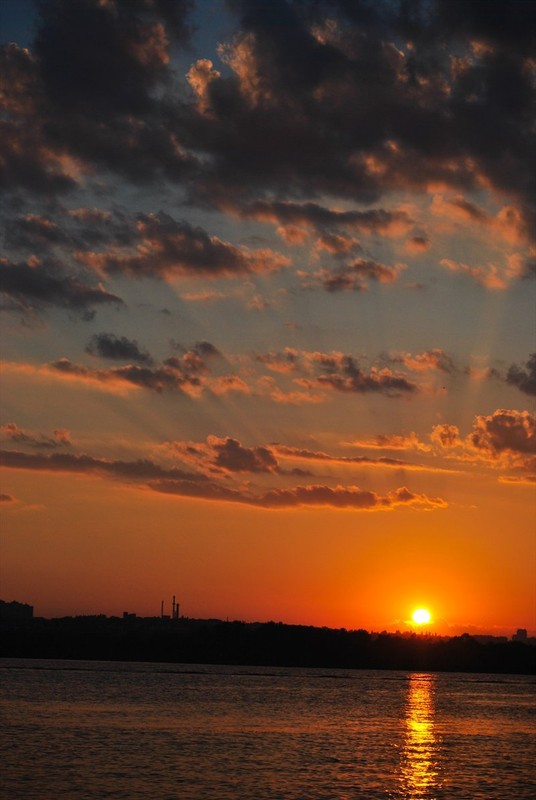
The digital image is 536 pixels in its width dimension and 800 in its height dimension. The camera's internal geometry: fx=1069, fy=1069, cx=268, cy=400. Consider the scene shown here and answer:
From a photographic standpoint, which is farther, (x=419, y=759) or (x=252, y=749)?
(x=252, y=749)

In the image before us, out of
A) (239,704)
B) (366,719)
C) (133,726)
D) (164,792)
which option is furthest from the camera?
(239,704)

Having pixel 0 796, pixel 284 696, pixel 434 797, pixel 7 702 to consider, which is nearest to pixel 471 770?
pixel 434 797

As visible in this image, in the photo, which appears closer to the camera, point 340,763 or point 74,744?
point 340,763

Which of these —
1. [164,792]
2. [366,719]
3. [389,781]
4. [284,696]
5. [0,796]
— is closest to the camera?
[0,796]

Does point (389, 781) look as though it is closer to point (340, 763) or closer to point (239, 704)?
point (340, 763)

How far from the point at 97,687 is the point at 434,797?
363 ft

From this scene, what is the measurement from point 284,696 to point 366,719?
44059 mm

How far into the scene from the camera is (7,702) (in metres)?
115

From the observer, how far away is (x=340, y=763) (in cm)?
6800

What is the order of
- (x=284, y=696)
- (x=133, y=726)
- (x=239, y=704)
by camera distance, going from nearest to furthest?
1. (x=133, y=726)
2. (x=239, y=704)
3. (x=284, y=696)

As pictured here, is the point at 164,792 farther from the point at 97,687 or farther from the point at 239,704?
the point at 97,687

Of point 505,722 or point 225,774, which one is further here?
point 505,722

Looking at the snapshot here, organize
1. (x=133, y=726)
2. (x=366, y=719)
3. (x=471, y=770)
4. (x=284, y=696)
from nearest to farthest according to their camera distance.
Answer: (x=471, y=770), (x=133, y=726), (x=366, y=719), (x=284, y=696)

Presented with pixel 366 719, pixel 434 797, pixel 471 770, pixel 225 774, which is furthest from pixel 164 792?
pixel 366 719
